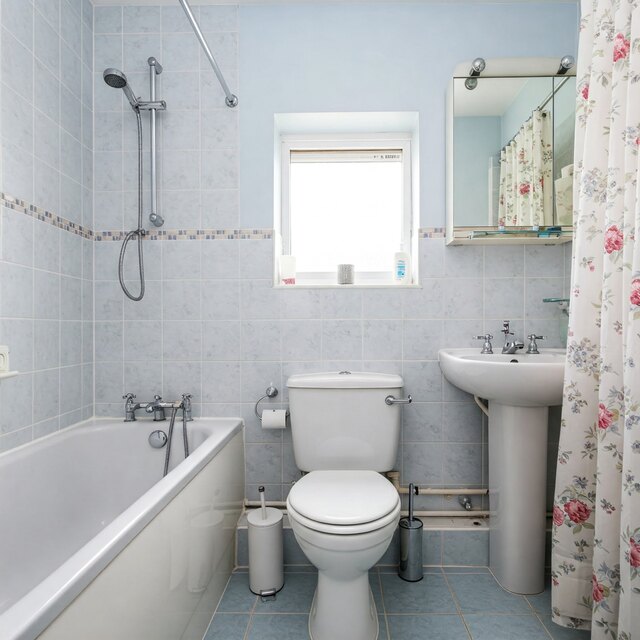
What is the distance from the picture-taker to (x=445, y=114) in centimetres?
181

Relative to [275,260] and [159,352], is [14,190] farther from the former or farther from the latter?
[275,260]

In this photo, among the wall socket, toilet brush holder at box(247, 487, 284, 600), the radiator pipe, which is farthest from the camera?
the radiator pipe

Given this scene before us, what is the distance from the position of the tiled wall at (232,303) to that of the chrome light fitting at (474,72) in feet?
2.17

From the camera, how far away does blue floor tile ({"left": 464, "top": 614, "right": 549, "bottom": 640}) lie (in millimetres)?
1324

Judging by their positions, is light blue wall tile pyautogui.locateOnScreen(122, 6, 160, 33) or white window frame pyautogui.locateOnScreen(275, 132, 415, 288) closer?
light blue wall tile pyautogui.locateOnScreen(122, 6, 160, 33)

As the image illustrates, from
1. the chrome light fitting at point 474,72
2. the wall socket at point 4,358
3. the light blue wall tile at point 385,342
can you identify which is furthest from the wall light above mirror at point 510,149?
the wall socket at point 4,358

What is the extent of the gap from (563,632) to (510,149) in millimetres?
1770

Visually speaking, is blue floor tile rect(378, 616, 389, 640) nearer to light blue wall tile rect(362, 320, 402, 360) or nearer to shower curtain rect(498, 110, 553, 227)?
light blue wall tile rect(362, 320, 402, 360)

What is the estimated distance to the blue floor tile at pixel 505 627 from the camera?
1324 mm

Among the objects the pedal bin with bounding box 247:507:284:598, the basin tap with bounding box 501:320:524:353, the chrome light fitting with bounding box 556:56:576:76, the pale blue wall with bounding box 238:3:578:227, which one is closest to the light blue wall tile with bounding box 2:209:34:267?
the pale blue wall with bounding box 238:3:578:227

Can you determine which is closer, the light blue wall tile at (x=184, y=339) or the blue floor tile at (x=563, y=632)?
the blue floor tile at (x=563, y=632)

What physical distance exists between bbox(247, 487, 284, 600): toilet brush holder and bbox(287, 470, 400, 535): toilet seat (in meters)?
0.28

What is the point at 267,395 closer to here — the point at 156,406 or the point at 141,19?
the point at 156,406

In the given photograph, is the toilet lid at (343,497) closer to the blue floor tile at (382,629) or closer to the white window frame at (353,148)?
the blue floor tile at (382,629)
